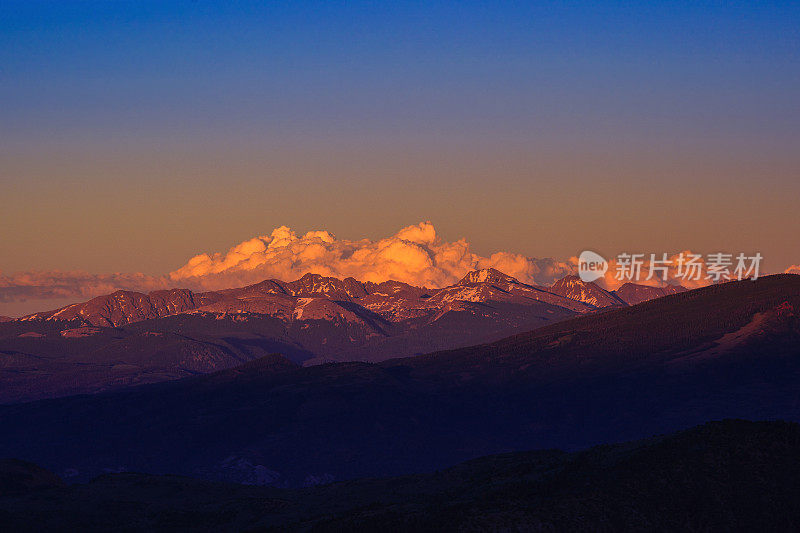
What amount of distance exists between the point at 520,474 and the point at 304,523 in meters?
31.0

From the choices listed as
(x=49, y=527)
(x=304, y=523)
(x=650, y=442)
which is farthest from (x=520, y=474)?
(x=49, y=527)

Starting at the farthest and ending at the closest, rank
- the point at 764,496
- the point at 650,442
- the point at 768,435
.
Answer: the point at 650,442 → the point at 768,435 → the point at 764,496

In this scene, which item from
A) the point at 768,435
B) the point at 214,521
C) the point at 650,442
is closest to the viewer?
the point at 768,435

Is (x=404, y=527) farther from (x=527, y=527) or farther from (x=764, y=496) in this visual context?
(x=764, y=496)

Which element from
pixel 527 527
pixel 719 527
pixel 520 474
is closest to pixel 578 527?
pixel 527 527

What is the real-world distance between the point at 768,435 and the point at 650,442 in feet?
68.7

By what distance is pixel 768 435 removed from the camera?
139375 mm

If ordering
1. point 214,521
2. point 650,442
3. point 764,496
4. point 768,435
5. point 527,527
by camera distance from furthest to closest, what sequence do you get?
point 214,521, point 650,442, point 768,435, point 764,496, point 527,527

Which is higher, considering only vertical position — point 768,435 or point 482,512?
point 768,435

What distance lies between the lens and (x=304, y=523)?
159125 millimetres

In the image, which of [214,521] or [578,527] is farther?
[214,521]

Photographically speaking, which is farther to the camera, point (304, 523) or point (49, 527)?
point (49, 527)

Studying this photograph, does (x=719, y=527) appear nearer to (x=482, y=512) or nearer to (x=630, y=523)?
(x=630, y=523)

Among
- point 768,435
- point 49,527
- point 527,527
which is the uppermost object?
point 768,435
